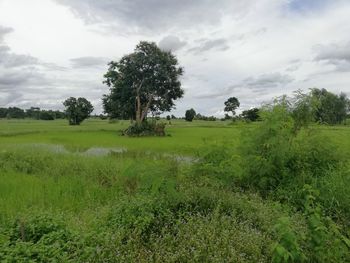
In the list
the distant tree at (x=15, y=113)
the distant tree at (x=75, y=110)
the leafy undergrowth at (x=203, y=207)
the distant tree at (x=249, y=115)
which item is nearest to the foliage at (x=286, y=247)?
the leafy undergrowth at (x=203, y=207)

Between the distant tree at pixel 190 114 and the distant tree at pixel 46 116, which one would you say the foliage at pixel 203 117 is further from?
the distant tree at pixel 46 116

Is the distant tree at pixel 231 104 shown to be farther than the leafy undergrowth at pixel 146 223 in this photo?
Yes

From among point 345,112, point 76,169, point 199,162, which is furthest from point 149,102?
point 345,112

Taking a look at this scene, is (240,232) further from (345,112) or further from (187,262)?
(345,112)

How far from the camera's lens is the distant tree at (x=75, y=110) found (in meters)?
68.9

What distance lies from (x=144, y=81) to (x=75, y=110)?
35.4m

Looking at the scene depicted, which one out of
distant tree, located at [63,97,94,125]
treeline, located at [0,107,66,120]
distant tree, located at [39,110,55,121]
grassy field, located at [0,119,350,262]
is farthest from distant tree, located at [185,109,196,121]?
grassy field, located at [0,119,350,262]

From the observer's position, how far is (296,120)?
345 inches

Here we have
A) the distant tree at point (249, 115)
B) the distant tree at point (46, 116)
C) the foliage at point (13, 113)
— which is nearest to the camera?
the distant tree at point (249, 115)

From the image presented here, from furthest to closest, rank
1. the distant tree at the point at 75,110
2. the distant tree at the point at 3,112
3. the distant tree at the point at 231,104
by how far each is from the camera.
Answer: the distant tree at the point at 3,112 → the distant tree at the point at 231,104 → the distant tree at the point at 75,110

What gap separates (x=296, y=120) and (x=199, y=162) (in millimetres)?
2834

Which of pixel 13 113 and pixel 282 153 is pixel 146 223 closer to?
pixel 282 153

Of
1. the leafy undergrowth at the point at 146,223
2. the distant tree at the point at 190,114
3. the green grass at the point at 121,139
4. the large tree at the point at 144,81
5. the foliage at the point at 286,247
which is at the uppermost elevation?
the large tree at the point at 144,81

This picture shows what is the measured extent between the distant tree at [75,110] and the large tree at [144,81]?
31227 millimetres
